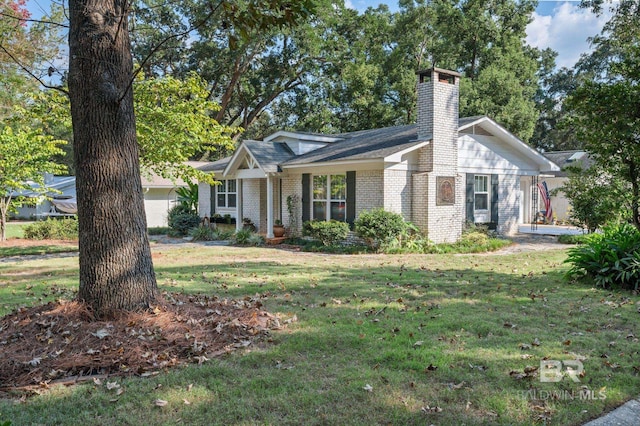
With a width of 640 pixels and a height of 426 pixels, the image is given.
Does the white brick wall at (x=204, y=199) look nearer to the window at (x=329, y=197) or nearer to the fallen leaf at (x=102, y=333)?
the window at (x=329, y=197)

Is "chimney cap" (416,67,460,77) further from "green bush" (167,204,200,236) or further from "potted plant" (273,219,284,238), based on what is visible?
"green bush" (167,204,200,236)

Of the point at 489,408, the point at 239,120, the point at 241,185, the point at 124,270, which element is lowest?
the point at 489,408

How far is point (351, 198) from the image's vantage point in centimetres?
1564

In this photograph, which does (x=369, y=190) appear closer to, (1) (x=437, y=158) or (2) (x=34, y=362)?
(1) (x=437, y=158)

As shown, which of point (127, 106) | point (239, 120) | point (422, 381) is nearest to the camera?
point (422, 381)

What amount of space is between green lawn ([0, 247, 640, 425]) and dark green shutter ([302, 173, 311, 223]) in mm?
8514

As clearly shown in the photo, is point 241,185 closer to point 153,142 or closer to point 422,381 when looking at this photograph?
point 153,142

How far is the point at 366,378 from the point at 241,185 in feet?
54.1

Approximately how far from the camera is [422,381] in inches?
156

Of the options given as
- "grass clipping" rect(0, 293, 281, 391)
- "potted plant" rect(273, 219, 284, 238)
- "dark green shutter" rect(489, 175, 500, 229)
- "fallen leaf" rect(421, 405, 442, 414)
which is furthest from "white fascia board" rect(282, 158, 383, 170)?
"fallen leaf" rect(421, 405, 442, 414)

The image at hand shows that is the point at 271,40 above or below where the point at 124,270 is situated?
above

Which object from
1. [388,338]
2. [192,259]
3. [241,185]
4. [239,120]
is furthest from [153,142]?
[239,120]

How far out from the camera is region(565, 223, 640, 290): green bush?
7.83 metres

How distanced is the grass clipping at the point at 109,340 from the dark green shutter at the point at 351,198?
10.0 metres
